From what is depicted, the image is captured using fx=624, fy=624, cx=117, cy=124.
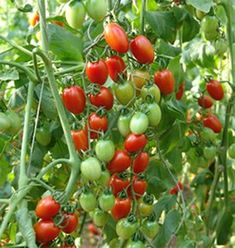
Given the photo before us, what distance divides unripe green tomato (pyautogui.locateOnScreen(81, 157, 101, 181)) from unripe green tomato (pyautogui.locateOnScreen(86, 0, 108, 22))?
0.89 ft

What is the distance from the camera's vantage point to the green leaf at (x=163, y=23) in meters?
1.33

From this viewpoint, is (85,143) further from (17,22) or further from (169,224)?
(17,22)

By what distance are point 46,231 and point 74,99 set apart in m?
0.25

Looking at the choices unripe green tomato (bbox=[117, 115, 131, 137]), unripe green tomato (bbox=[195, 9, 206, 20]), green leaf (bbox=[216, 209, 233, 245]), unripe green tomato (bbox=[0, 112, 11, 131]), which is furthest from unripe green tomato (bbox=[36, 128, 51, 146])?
green leaf (bbox=[216, 209, 233, 245])

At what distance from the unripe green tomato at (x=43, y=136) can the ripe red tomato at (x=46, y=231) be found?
1.12 ft

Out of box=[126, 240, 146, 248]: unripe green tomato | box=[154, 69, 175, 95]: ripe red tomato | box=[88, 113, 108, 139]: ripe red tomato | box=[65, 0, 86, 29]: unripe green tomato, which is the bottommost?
box=[126, 240, 146, 248]: unripe green tomato

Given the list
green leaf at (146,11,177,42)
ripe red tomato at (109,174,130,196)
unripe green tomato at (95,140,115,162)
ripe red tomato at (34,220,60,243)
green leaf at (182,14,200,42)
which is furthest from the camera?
green leaf at (182,14,200,42)

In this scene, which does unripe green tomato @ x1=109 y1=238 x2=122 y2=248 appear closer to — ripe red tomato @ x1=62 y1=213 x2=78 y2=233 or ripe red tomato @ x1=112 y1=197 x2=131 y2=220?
ripe red tomato @ x1=112 y1=197 x2=131 y2=220

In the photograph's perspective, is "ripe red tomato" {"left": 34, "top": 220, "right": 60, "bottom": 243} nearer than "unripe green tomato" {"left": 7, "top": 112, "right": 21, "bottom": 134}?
Yes

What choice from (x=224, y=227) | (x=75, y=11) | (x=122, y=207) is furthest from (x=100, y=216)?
(x=224, y=227)

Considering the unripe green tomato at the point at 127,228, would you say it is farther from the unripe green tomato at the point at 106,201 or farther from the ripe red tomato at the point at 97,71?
the ripe red tomato at the point at 97,71

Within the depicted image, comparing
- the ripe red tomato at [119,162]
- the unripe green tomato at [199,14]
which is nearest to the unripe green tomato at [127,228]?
the ripe red tomato at [119,162]

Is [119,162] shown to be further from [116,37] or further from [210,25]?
[210,25]

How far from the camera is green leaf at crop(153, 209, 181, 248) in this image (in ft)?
4.66
